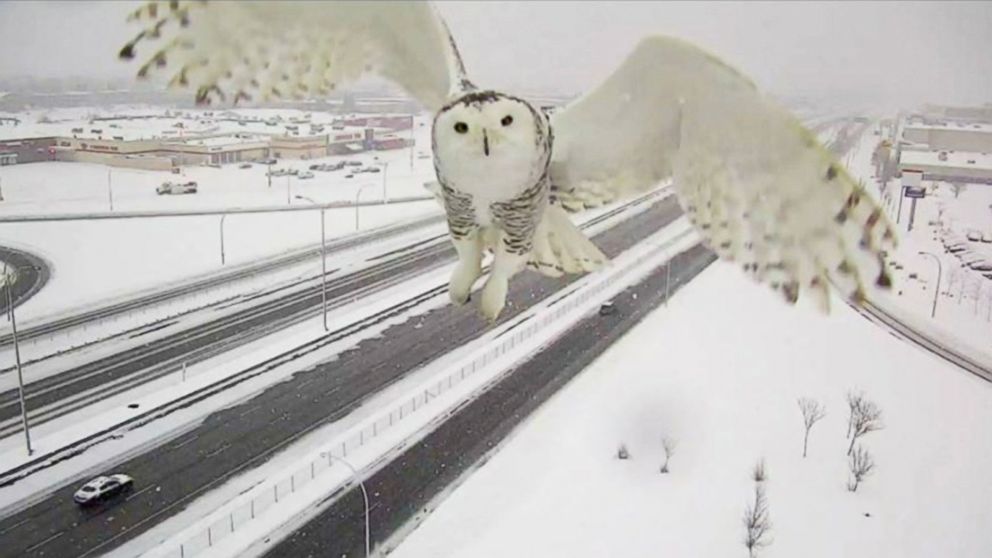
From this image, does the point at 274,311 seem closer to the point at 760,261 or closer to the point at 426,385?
the point at 426,385

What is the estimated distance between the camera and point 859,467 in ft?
10.5

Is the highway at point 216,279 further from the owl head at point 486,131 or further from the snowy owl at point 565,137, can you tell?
the owl head at point 486,131

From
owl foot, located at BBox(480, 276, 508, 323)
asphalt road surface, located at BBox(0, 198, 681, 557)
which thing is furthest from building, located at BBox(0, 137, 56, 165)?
owl foot, located at BBox(480, 276, 508, 323)

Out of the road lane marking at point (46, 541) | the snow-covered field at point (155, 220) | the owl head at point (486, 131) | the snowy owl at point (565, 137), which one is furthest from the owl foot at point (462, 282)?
the snow-covered field at point (155, 220)

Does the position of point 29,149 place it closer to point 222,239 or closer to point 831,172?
point 222,239

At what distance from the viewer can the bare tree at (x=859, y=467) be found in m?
3.16

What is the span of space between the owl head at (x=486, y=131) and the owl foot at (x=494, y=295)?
281 mm

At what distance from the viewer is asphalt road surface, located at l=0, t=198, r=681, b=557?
2.76 metres

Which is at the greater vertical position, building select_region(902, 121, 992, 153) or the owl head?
the owl head

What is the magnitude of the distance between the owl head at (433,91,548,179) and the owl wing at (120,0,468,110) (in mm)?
107

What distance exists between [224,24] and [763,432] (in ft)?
10.3

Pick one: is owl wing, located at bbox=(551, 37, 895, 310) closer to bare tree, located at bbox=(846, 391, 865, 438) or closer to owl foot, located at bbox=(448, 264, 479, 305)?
owl foot, located at bbox=(448, 264, 479, 305)

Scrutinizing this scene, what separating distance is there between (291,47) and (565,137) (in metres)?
0.38

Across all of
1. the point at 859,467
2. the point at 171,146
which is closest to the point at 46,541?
the point at 859,467
